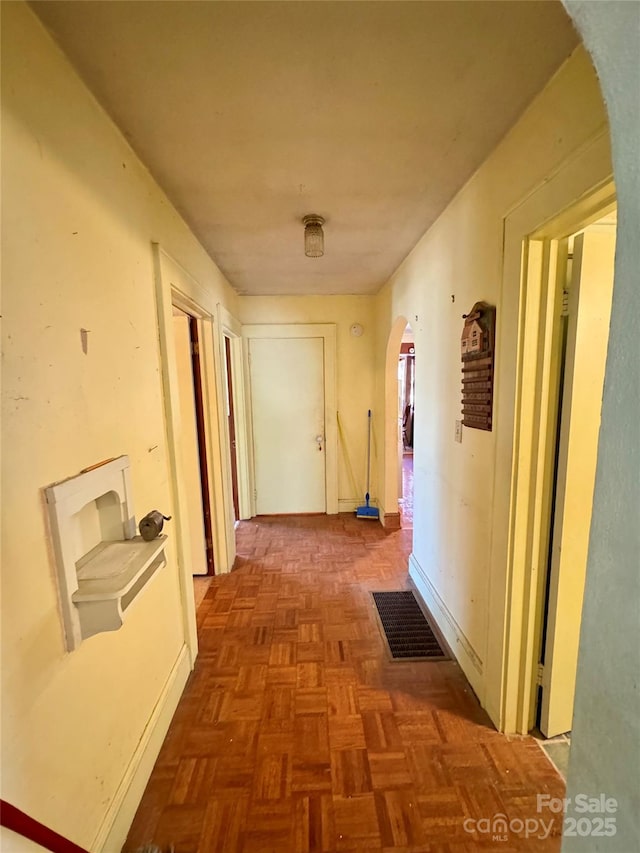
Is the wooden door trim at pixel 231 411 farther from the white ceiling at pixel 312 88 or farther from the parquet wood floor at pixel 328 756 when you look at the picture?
the white ceiling at pixel 312 88

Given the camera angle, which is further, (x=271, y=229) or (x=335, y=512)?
(x=335, y=512)

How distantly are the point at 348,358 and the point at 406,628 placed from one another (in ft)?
8.25

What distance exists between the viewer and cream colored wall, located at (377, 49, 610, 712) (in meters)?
1.05

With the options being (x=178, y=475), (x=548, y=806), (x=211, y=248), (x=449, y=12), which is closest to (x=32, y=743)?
(x=178, y=475)

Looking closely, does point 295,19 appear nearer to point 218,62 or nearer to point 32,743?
point 218,62

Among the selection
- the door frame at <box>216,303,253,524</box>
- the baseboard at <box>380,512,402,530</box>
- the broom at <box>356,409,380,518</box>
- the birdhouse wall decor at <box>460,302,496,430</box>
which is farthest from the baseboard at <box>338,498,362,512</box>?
the birdhouse wall decor at <box>460,302,496,430</box>

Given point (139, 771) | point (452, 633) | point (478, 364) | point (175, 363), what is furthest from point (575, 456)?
point (139, 771)

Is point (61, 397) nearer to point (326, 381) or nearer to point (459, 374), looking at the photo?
point (459, 374)

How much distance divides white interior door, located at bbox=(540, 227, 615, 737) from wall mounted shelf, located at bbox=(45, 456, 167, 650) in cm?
135

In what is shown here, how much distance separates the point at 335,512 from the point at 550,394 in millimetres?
2903

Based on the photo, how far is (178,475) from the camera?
5.57ft

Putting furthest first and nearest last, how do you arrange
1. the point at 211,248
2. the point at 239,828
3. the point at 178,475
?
the point at 211,248, the point at 178,475, the point at 239,828

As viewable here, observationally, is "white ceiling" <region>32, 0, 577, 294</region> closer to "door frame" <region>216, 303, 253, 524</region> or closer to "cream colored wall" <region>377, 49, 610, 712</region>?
"cream colored wall" <region>377, 49, 610, 712</region>

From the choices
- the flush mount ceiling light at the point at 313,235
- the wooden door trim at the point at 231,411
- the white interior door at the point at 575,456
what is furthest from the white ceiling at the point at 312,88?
the wooden door trim at the point at 231,411
